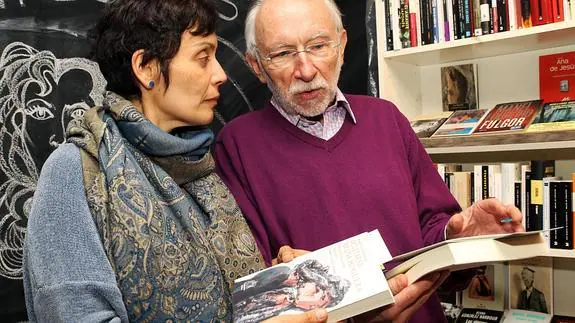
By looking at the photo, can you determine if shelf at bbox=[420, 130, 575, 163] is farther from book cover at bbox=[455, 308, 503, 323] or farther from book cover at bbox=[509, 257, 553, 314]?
book cover at bbox=[455, 308, 503, 323]

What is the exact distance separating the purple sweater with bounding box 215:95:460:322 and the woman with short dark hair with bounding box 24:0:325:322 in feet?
0.58

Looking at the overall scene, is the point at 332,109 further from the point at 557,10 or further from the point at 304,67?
the point at 557,10

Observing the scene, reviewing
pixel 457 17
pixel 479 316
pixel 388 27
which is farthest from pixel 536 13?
pixel 479 316

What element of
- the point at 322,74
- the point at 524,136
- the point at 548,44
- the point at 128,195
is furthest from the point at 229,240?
the point at 548,44

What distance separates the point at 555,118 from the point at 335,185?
3.13 ft

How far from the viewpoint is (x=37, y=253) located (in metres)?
0.92

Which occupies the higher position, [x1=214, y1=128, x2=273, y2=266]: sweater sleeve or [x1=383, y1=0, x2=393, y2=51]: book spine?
[x1=383, y1=0, x2=393, y2=51]: book spine

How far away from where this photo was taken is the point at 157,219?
1028 mm

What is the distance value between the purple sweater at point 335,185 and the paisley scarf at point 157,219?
22cm

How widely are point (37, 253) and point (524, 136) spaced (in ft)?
5.23

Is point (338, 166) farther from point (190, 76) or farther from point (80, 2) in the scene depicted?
point (80, 2)

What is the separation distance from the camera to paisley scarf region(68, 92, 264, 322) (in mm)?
976

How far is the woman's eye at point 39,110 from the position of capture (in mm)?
1382

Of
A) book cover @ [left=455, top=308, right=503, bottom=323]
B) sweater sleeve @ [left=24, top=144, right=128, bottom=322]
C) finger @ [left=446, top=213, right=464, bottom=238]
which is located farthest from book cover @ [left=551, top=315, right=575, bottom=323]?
sweater sleeve @ [left=24, top=144, right=128, bottom=322]
